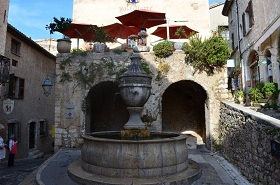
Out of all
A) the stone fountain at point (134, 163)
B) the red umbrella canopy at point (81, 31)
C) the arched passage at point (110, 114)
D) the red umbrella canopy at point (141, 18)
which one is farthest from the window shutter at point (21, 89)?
the stone fountain at point (134, 163)

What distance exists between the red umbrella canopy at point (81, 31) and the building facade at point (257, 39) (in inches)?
317

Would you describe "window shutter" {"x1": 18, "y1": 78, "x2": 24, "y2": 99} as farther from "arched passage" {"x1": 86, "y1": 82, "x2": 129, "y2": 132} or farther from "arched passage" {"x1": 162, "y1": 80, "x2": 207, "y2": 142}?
"arched passage" {"x1": 162, "y1": 80, "x2": 207, "y2": 142}

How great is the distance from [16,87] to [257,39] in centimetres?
1364

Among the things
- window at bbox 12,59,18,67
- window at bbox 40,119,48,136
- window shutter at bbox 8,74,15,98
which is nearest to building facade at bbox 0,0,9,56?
window at bbox 12,59,18,67

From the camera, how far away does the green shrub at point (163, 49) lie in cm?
1035

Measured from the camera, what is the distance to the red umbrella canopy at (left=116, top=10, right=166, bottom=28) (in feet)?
40.4

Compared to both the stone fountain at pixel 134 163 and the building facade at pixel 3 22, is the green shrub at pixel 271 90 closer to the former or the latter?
the stone fountain at pixel 134 163

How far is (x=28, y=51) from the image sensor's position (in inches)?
624

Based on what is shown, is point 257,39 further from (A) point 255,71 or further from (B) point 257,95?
(B) point 257,95

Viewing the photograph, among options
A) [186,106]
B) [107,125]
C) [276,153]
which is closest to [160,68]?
[186,106]

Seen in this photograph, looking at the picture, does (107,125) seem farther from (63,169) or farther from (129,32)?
(63,169)

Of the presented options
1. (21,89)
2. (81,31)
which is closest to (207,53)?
(81,31)

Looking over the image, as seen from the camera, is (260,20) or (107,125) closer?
(260,20)

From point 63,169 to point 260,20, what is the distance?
984cm
